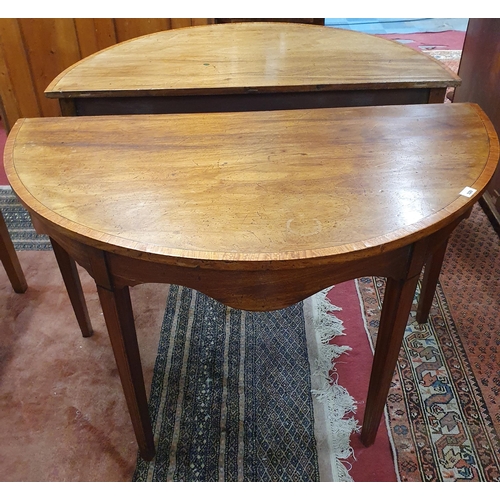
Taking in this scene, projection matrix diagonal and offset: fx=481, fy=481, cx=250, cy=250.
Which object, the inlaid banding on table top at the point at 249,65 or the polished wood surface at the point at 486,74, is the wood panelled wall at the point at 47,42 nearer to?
the inlaid banding on table top at the point at 249,65

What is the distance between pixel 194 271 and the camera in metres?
0.83

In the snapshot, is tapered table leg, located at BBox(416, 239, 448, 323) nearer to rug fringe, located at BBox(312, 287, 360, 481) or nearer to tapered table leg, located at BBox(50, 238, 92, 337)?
rug fringe, located at BBox(312, 287, 360, 481)

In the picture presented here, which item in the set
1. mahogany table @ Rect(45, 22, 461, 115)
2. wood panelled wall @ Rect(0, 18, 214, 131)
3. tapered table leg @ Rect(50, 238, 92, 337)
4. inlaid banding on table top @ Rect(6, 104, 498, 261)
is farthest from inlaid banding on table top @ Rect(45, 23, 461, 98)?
wood panelled wall @ Rect(0, 18, 214, 131)

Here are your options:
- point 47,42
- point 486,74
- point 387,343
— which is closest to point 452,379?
point 387,343

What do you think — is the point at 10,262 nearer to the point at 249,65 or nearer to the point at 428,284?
the point at 249,65

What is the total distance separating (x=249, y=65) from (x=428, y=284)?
0.89 m

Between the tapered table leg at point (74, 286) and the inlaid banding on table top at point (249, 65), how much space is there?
1.48 feet

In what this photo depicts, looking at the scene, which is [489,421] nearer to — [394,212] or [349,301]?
[349,301]

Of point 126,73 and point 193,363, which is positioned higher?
point 126,73

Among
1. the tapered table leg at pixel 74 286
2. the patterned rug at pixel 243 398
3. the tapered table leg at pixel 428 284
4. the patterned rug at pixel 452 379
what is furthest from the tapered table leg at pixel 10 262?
the tapered table leg at pixel 428 284

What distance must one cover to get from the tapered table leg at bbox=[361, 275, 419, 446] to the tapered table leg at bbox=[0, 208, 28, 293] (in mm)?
1291
